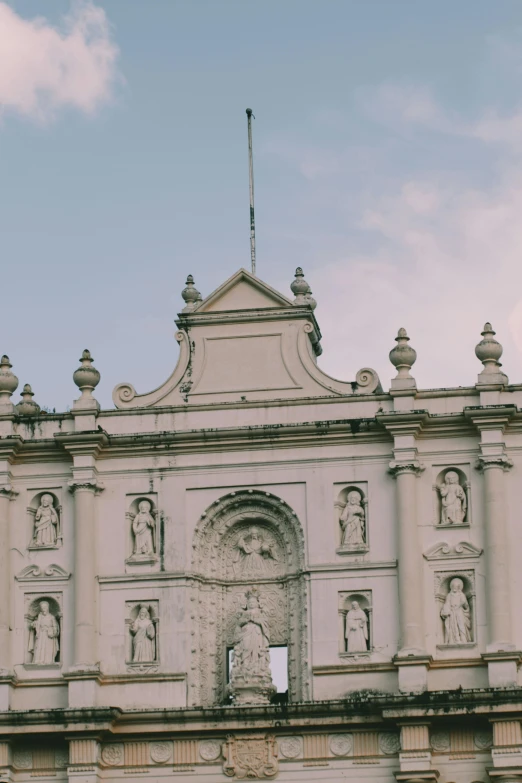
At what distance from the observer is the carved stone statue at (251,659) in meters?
27.3

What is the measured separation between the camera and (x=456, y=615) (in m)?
27.3

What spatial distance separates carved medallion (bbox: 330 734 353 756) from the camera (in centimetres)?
2694

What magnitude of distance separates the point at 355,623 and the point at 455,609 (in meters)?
1.25

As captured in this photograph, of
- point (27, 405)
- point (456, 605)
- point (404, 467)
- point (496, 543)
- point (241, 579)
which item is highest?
point (27, 405)

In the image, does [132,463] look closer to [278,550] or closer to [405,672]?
[278,550]

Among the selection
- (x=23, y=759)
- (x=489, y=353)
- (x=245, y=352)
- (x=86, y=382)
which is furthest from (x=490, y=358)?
(x=23, y=759)

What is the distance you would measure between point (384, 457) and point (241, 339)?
2506mm

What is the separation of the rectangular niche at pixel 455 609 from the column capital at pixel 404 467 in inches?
51.8

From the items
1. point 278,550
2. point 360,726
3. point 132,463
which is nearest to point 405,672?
point 360,726

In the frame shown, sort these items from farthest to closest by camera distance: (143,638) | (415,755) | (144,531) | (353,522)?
(144,531) < (353,522) < (143,638) < (415,755)

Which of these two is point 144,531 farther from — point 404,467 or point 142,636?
point 404,467

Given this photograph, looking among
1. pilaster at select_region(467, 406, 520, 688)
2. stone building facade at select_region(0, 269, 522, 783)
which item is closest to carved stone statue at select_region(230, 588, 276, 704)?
stone building facade at select_region(0, 269, 522, 783)

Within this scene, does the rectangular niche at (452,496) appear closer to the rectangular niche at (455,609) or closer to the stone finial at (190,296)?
the rectangular niche at (455,609)

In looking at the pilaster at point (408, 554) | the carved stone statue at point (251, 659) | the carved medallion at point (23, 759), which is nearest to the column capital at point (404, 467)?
the pilaster at point (408, 554)
